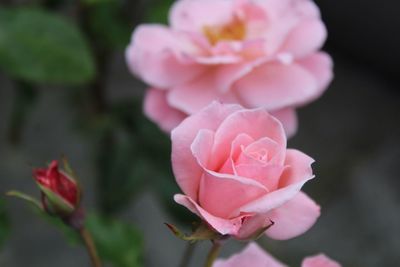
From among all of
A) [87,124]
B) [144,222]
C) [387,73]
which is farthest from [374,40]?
[87,124]

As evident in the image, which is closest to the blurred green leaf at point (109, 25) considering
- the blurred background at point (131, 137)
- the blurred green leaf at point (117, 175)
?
the blurred background at point (131, 137)

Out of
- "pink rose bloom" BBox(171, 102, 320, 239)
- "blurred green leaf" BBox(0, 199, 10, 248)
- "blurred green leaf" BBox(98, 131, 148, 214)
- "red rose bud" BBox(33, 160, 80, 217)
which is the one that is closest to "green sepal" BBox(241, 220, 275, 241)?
"pink rose bloom" BBox(171, 102, 320, 239)

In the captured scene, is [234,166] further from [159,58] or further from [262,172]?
[159,58]

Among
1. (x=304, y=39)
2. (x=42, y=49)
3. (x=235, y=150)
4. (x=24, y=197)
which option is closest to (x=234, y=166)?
(x=235, y=150)

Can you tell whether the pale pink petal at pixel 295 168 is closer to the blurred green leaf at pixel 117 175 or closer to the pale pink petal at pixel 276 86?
the pale pink petal at pixel 276 86

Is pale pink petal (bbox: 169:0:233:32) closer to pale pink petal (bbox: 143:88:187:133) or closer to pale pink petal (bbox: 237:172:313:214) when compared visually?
pale pink petal (bbox: 143:88:187:133)

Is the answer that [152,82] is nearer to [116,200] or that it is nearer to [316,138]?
[116,200]
